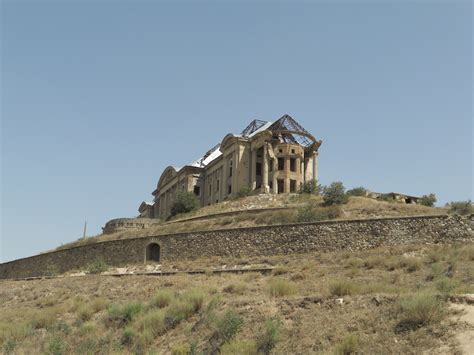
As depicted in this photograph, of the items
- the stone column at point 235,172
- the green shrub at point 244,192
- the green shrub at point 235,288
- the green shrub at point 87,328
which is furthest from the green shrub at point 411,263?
the stone column at point 235,172

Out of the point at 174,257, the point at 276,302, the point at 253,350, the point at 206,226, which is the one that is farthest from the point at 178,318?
the point at 206,226

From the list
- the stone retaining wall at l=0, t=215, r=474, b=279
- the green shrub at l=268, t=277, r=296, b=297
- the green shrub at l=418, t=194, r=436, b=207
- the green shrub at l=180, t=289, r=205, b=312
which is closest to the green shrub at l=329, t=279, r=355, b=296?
the green shrub at l=268, t=277, r=296, b=297

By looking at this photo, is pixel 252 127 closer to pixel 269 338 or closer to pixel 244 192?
pixel 244 192

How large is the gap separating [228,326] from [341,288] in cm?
389

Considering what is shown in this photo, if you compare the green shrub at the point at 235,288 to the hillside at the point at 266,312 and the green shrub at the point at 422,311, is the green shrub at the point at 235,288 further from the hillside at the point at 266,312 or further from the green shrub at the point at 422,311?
the green shrub at the point at 422,311

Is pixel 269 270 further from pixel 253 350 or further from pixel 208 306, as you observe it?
pixel 253 350

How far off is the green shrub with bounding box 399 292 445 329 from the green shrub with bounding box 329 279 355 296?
3.50 meters

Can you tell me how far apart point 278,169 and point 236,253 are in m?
27.8

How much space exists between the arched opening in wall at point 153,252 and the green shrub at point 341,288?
23814 millimetres

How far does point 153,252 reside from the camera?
132 ft

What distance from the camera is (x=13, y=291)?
1193 inches

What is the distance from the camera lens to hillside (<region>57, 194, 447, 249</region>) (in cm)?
3941

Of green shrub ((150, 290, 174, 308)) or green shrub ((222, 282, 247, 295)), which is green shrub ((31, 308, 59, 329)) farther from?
green shrub ((222, 282, 247, 295))

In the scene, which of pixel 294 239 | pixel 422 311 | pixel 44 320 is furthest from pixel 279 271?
pixel 422 311
